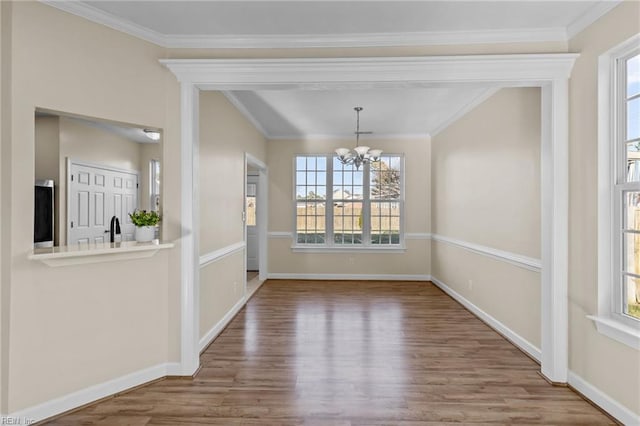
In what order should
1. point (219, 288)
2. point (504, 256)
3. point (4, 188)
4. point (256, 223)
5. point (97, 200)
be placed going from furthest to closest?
point (256, 223) → point (97, 200) → point (219, 288) → point (504, 256) → point (4, 188)

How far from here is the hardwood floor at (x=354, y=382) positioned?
2.51 meters

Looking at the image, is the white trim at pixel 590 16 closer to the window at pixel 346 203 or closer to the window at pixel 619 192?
the window at pixel 619 192

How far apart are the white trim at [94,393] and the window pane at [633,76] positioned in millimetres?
3833

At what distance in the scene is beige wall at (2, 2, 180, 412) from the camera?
236 centimetres

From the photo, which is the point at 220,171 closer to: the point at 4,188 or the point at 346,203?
the point at 4,188

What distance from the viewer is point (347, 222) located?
296 inches

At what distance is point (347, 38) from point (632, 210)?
2.35m

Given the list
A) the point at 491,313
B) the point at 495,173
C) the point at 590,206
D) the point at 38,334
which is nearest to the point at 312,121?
the point at 495,173

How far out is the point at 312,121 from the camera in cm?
622

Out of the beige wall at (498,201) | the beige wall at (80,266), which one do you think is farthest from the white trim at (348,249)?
the beige wall at (80,266)

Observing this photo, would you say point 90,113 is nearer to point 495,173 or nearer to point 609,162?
point 609,162

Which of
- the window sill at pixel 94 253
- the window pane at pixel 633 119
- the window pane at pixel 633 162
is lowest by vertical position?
the window sill at pixel 94 253

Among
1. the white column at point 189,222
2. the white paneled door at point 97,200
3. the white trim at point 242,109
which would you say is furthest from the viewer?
the white paneled door at point 97,200

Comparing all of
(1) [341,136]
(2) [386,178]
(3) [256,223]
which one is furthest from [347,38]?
(3) [256,223]
